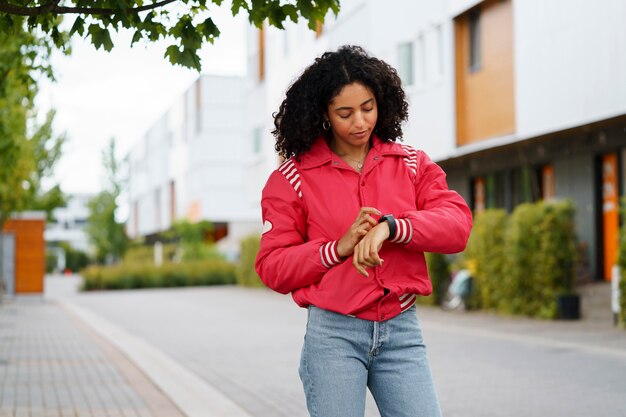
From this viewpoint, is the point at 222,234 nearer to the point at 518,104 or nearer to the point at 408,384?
the point at 518,104

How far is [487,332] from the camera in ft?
48.6

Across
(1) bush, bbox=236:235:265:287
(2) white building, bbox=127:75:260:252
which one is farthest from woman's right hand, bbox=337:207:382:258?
(2) white building, bbox=127:75:260:252

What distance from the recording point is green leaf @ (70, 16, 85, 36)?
4699mm

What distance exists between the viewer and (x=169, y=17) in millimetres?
4762

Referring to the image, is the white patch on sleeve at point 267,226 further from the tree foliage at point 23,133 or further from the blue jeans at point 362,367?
the tree foliage at point 23,133

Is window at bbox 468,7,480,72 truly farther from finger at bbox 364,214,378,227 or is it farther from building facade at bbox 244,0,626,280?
finger at bbox 364,214,378,227

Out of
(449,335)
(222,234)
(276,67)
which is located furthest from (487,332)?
(222,234)

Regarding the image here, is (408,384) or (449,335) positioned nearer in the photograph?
(408,384)

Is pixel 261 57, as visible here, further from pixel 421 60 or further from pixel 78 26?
pixel 78 26

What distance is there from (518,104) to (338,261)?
1710 cm

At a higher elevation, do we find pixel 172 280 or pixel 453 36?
pixel 453 36

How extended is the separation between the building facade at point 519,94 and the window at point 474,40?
0.04m

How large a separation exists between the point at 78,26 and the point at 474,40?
1849cm

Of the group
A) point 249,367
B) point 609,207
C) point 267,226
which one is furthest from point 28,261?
point 267,226
